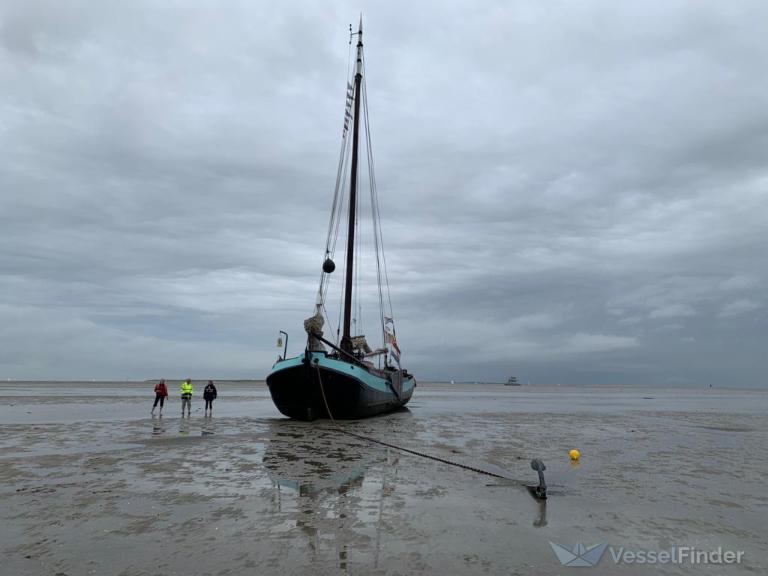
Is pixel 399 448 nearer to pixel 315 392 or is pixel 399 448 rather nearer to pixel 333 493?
pixel 333 493

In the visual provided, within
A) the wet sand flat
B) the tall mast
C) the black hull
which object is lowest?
the wet sand flat

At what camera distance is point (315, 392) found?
23125mm

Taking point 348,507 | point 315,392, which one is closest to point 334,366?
point 315,392

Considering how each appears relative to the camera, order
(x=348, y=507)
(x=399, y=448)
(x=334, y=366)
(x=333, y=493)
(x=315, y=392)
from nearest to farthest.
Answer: (x=348, y=507) → (x=333, y=493) → (x=399, y=448) → (x=334, y=366) → (x=315, y=392)

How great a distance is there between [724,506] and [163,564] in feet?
31.0

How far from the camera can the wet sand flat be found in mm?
5984

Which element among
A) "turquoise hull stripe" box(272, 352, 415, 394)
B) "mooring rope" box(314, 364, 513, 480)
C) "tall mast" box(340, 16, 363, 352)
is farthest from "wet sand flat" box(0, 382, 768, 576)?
"tall mast" box(340, 16, 363, 352)

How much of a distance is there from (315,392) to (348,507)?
49.8ft

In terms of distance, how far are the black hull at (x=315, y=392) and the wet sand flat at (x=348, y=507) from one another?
Answer: 6.33 m

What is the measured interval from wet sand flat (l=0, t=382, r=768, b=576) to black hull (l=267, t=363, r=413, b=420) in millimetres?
6329

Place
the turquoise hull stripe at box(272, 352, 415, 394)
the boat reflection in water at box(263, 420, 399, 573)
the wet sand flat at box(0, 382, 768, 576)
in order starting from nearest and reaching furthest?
the wet sand flat at box(0, 382, 768, 576) < the boat reflection in water at box(263, 420, 399, 573) < the turquoise hull stripe at box(272, 352, 415, 394)

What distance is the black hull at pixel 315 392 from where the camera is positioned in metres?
22.9

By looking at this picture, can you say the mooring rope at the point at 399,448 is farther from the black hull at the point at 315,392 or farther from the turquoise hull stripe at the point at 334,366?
the turquoise hull stripe at the point at 334,366

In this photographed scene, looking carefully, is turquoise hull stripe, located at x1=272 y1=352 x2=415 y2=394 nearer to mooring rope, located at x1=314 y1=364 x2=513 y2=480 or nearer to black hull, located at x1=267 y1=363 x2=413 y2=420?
black hull, located at x1=267 y1=363 x2=413 y2=420
